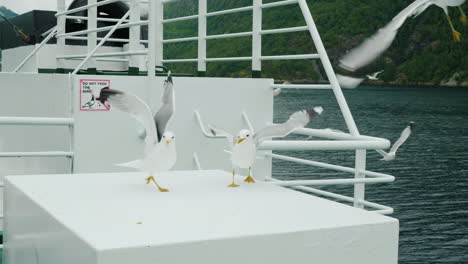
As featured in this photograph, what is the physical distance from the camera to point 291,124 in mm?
3021

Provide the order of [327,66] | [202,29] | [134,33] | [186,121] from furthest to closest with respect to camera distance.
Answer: [202,29], [134,33], [186,121], [327,66]

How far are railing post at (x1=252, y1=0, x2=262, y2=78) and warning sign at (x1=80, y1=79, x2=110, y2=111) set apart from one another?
5.02 ft

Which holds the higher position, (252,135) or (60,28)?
→ (60,28)

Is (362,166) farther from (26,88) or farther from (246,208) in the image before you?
(26,88)

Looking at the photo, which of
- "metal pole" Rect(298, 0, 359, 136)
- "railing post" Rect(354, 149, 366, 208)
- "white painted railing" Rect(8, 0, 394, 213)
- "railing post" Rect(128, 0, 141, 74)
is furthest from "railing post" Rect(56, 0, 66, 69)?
"railing post" Rect(354, 149, 366, 208)

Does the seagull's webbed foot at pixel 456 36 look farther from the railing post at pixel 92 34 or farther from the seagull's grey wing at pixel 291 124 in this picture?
the railing post at pixel 92 34

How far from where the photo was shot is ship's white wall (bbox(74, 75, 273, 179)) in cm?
509

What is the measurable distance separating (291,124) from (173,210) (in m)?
0.80

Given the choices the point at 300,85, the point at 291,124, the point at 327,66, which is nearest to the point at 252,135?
the point at 291,124

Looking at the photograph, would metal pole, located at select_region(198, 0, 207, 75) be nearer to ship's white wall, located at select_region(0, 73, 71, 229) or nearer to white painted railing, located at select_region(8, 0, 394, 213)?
white painted railing, located at select_region(8, 0, 394, 213)

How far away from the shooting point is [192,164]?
5609 millimetres

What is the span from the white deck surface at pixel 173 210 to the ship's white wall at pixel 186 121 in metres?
1.79

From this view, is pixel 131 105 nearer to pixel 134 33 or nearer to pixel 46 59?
pixel 134 33

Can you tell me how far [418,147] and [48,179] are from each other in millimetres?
50102
